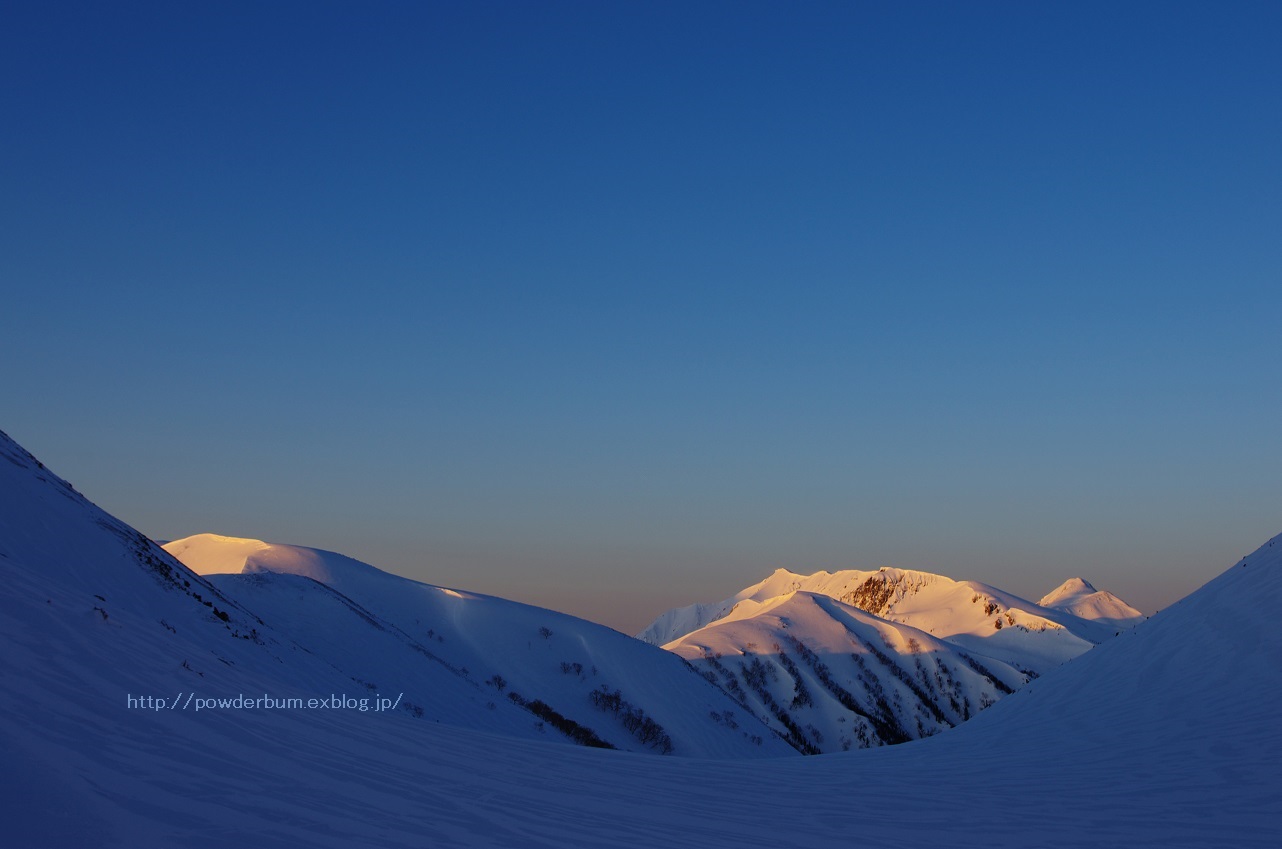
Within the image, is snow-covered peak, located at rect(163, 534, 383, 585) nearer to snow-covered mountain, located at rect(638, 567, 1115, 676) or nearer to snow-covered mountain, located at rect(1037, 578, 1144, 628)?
snow-covered mountain, located at rect(638, 567, 1115, 676)

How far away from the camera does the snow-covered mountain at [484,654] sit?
98.4 ft

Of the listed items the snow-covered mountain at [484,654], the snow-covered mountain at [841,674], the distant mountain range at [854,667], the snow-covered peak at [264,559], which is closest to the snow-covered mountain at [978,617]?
the distant mountain range at [854,667]

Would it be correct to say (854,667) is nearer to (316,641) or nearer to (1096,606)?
(316,641)

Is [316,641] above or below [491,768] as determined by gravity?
below

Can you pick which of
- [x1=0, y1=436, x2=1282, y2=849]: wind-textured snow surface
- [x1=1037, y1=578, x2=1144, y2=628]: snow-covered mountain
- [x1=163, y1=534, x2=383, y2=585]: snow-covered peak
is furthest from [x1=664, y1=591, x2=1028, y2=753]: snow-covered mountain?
[x1=1037, y1=578, x2=1144, y2=628]: snow-covered mountain

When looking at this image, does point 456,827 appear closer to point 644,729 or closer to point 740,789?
point 740,789

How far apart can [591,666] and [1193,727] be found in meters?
37.1

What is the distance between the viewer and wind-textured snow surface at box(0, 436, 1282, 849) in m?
4.95

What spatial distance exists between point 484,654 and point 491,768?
37453 millimetres

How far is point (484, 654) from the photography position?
44406mm

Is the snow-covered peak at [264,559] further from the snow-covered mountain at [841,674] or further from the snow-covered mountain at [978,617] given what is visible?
the snow-covered mountain at [978,617]

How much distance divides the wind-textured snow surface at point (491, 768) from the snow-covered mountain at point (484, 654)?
14.0m

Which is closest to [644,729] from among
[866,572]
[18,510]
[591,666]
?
[591,666]

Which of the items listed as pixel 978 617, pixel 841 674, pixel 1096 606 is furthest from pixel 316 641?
pixel 1096 606
